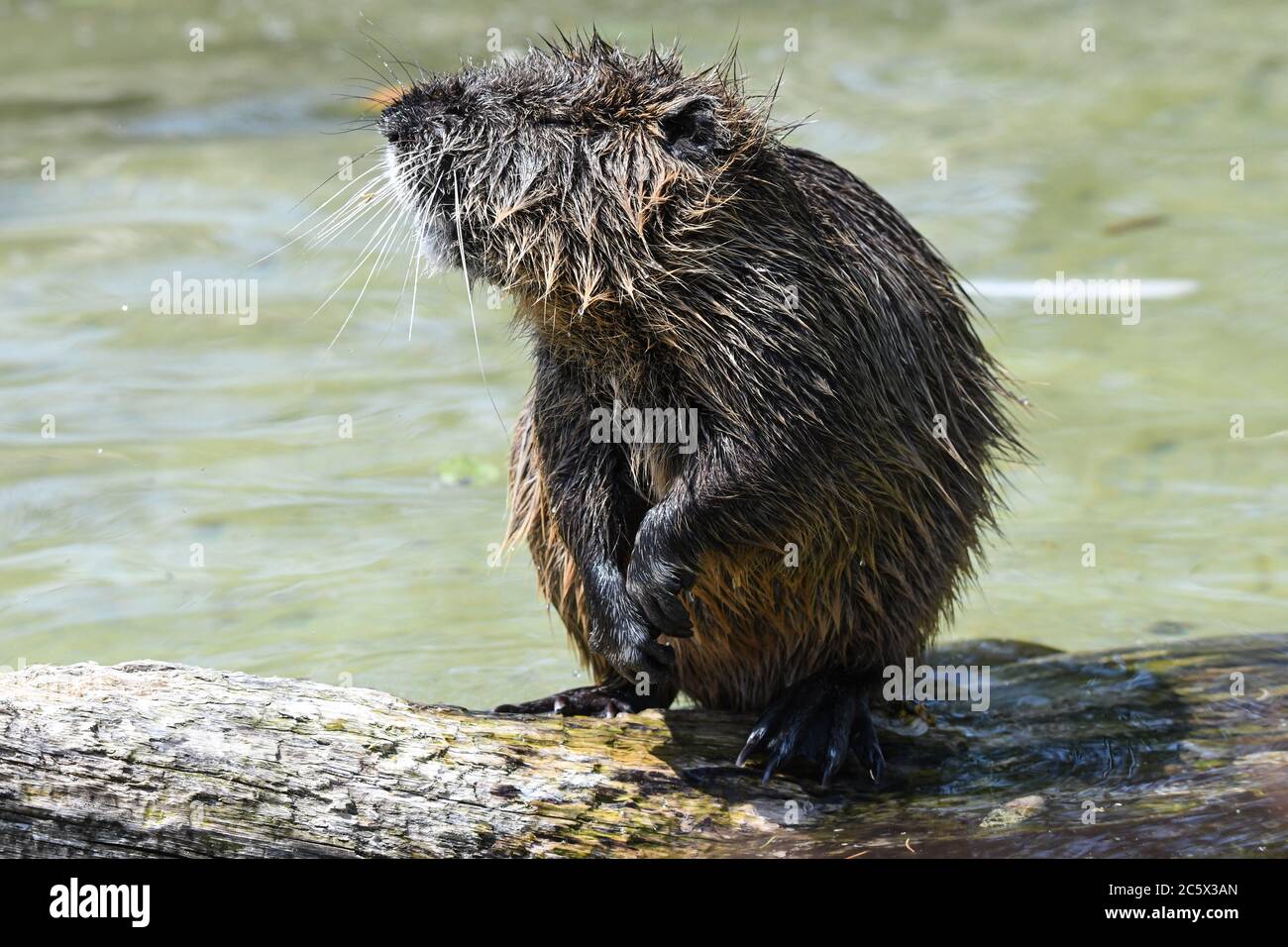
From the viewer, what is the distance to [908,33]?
12.7 meters

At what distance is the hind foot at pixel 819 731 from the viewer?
4305 mm

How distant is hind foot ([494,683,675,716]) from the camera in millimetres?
4828

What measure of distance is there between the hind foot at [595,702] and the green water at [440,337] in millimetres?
739

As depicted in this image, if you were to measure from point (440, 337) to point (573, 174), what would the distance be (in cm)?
458

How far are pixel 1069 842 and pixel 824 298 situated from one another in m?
1.55

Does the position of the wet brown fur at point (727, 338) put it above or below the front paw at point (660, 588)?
above
